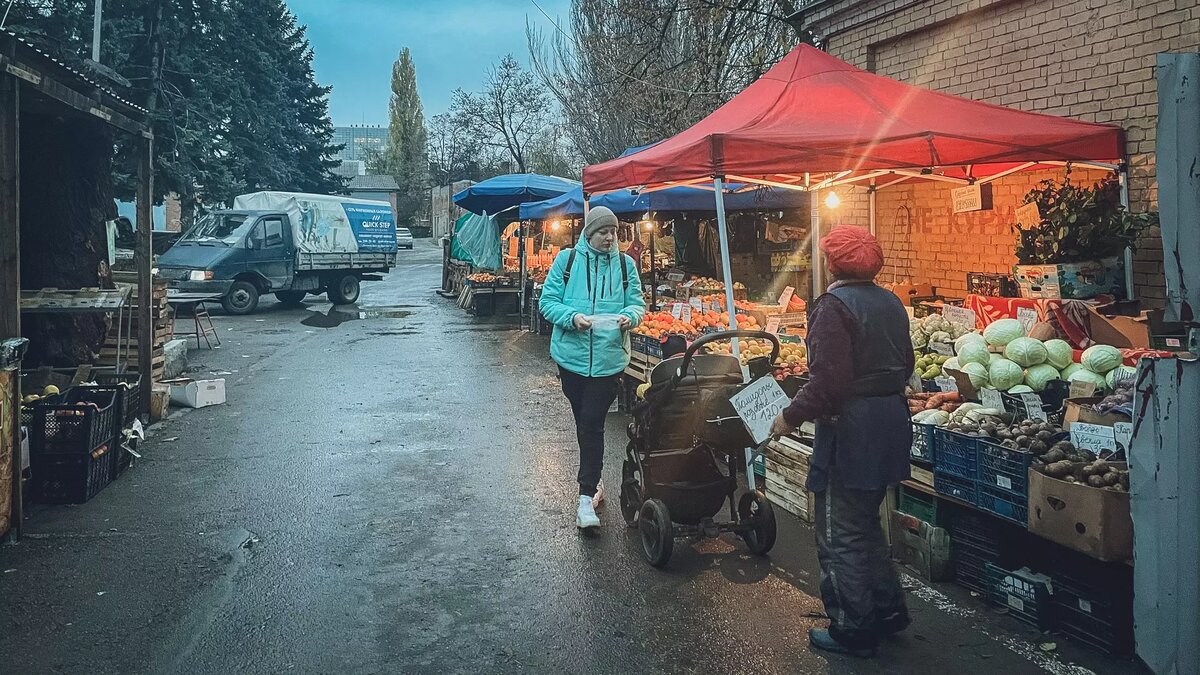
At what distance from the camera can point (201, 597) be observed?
464 centimetres

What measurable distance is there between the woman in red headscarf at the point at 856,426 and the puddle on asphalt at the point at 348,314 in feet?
51.4

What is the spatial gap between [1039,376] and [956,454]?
1.48m

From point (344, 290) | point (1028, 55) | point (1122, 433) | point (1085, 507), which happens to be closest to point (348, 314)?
point (344, 290)

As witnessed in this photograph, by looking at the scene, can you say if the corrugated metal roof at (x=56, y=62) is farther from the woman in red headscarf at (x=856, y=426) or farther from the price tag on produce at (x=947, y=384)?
the price tag on produce at (x=947, y=384)

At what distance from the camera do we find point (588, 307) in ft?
18.2

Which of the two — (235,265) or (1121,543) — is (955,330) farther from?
(235,265)

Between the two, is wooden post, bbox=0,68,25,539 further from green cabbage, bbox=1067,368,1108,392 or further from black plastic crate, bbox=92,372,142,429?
green cabbage, bbox=1067,368,1108,392

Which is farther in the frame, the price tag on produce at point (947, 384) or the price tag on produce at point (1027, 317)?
the price tag on produce at point (1027, 317)

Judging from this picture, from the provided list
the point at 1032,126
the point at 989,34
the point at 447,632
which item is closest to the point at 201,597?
the point at 447,632

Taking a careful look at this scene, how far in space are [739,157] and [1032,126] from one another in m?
2.56

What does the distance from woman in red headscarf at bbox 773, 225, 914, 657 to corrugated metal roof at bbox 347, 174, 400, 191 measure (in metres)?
75.8

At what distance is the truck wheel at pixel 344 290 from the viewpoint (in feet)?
75.3

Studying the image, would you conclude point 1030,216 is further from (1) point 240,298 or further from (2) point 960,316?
(1) point 240,298

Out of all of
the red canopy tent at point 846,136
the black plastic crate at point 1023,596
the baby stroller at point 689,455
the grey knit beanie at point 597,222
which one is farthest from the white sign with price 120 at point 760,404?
the red canopy tent at point 846,136
